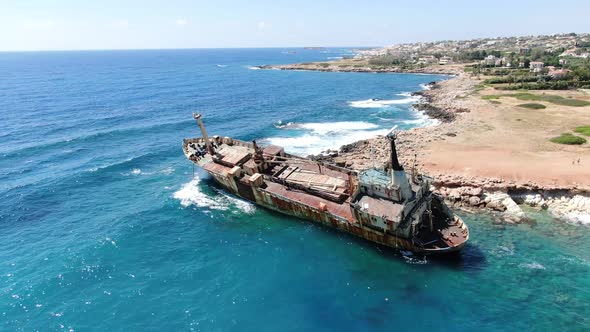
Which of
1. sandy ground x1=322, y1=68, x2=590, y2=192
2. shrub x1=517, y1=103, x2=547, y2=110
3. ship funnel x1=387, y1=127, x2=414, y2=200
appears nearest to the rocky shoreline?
sandy ground x1=322, y1=68, x2=590, y2=192

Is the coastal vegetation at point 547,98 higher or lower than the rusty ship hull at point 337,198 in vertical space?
higher

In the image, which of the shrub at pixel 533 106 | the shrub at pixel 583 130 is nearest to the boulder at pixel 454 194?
the shrub at pixel 583 130

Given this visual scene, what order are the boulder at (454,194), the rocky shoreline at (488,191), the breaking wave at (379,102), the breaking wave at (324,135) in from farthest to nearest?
the breaking wave at (379,102) → the breaking wave at (324,135) → the boulder at (454,194) → the rocky shoreline at (488,191)

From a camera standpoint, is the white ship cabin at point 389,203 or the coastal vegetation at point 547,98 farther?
the coastal vegetation at point 547,98

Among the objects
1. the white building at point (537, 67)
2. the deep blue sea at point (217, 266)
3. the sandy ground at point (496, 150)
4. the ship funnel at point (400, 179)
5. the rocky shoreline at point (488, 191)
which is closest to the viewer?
the deep blue sea at point (217, 266)

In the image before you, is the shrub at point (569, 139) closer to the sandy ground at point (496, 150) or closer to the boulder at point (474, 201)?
the sandy ground at point (496, 150)

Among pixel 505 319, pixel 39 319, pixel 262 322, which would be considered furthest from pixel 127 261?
pixel 505 319

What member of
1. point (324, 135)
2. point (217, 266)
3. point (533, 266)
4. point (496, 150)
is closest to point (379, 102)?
point (324, 135)

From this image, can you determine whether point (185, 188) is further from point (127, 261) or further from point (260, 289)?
point (260, 289)
